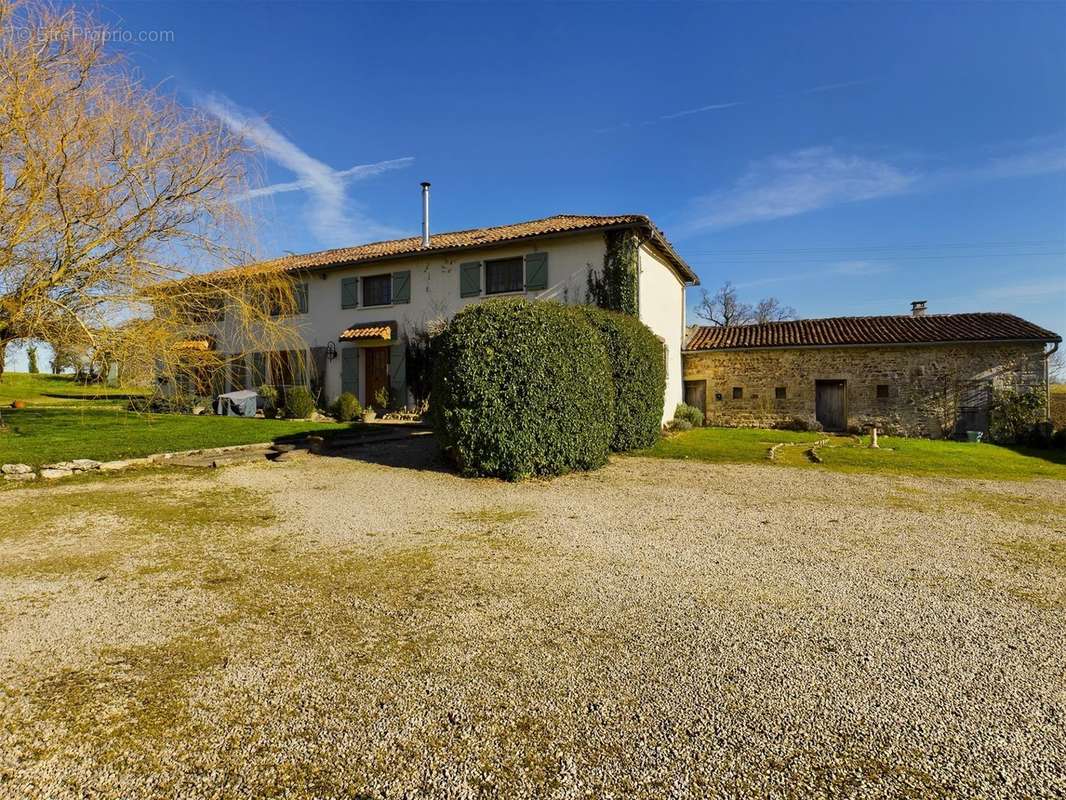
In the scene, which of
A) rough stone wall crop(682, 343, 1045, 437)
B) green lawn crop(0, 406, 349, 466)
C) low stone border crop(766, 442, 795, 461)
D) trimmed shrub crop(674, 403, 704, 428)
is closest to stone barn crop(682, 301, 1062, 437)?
rough stone wall crop(682, 343, 1045, 437)

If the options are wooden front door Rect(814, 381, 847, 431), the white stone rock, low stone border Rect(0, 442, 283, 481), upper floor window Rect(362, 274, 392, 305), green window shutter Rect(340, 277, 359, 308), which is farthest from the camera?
wooden front door Rect(814, 381, 847, 431)

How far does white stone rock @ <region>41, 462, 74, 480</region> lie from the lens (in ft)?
22.6

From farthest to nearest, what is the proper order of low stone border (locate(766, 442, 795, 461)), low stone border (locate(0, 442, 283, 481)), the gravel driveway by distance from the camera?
low stone border (locate(766, 442, 795, 461)) < low stone border (locate(0, 442, 283, 481)) < the gravel driveway

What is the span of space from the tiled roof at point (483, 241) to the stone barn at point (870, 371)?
3632 mm

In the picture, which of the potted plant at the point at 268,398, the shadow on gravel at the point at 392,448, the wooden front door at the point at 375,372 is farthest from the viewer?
the wooden front door at the point at 375,372

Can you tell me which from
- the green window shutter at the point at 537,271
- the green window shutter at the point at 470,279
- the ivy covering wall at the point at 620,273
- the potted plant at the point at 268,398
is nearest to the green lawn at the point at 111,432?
the potted plant at the point at 268,398

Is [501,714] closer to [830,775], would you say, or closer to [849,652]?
[830,775]

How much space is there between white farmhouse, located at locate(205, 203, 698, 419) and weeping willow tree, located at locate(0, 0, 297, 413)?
15.3 ft

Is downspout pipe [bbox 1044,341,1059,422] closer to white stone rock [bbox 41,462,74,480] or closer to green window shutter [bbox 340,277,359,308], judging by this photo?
green window shutter [bbox 340,277,359,308]

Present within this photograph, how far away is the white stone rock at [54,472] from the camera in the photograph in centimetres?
687

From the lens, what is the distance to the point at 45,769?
174 cm

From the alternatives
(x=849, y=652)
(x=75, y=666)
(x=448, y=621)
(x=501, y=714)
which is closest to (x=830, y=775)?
(x=849, y=652)

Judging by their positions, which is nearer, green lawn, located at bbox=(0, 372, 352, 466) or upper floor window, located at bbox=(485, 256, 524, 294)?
green lawn, located at bbox=(0, 372, 352, 466)

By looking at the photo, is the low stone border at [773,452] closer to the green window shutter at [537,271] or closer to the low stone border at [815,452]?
the low stone border at [815,452]
